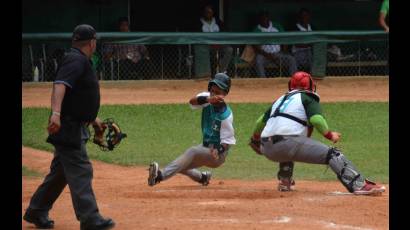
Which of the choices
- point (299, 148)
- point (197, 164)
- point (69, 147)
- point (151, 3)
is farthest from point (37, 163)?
point (151, 3)

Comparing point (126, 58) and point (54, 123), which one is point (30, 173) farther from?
point (126, 58)

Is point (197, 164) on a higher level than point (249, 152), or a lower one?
higher

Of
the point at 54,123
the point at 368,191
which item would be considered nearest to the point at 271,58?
the point at 368,191

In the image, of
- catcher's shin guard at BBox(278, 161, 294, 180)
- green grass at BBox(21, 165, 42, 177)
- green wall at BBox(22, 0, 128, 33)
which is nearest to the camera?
catcher's shin guard at BBox(278, 161, 294, 180)

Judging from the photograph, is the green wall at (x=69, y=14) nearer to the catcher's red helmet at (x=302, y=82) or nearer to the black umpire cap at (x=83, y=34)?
the catcher's red helmet at (x=302, y=82)

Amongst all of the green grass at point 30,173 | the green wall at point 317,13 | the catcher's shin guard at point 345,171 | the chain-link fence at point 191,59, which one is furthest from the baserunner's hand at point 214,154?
the green wall at point 317,13

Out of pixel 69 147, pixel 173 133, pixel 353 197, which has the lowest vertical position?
pixel 173 133

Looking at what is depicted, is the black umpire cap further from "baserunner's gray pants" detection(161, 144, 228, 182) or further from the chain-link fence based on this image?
the chain-link fence

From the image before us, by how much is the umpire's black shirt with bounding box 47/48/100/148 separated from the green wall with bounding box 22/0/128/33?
1399cm

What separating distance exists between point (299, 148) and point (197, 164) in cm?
Result: 107

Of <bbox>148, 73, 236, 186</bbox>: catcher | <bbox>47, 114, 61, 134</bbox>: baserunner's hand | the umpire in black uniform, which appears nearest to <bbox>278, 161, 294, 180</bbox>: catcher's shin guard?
<bbox>148, 73, 236, 186</bbox>: catcher

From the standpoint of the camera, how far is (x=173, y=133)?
17188mm

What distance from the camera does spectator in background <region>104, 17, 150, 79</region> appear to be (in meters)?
19.6
